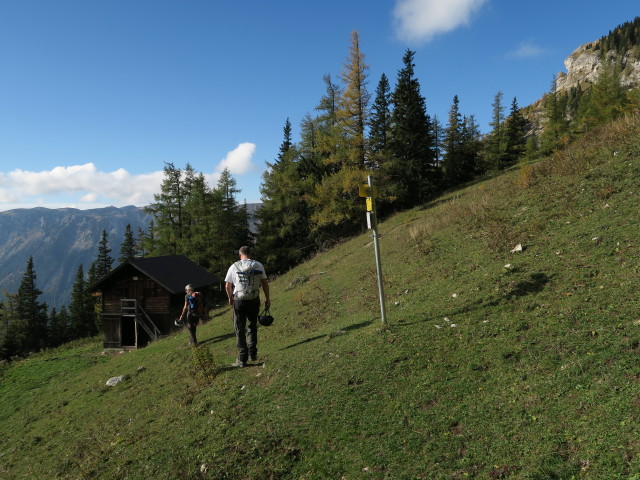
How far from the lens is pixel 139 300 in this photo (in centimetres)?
2584

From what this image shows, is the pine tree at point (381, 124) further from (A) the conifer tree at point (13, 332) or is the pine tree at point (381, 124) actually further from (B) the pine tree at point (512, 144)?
(A) the conifer tree at point (13, 332)

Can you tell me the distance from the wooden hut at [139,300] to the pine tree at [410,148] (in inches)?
860

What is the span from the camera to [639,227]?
758 cm

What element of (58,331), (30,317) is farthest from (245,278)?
(58,331)

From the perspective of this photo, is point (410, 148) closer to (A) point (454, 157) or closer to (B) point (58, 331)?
(A) point (454, 157)

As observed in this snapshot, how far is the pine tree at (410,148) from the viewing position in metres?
33.8

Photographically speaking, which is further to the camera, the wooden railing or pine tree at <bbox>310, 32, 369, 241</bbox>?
pine tree at <bbox>310, 32, 369, 241</bbox>

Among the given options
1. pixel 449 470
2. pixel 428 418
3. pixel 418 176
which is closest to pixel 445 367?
pixel 428 418

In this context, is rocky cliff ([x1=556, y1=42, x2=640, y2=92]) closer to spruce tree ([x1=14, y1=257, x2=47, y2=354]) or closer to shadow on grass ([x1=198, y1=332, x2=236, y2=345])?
shadow on grass ([x1=198, y1=332, x2=236, y2=345])

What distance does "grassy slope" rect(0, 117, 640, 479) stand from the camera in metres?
4.04

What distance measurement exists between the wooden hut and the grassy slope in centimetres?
1297

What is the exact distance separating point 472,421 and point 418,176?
32.5 metres

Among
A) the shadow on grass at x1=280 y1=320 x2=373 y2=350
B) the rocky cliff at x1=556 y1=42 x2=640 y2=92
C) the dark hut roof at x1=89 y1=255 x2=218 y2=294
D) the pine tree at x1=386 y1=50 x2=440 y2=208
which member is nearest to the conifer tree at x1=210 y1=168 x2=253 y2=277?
the dark hut roof at x1=89 y1=255 x2=218 y2=294

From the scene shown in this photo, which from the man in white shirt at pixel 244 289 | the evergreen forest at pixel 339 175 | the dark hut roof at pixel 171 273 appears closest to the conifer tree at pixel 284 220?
the evergreen forest at pixel 339 175
